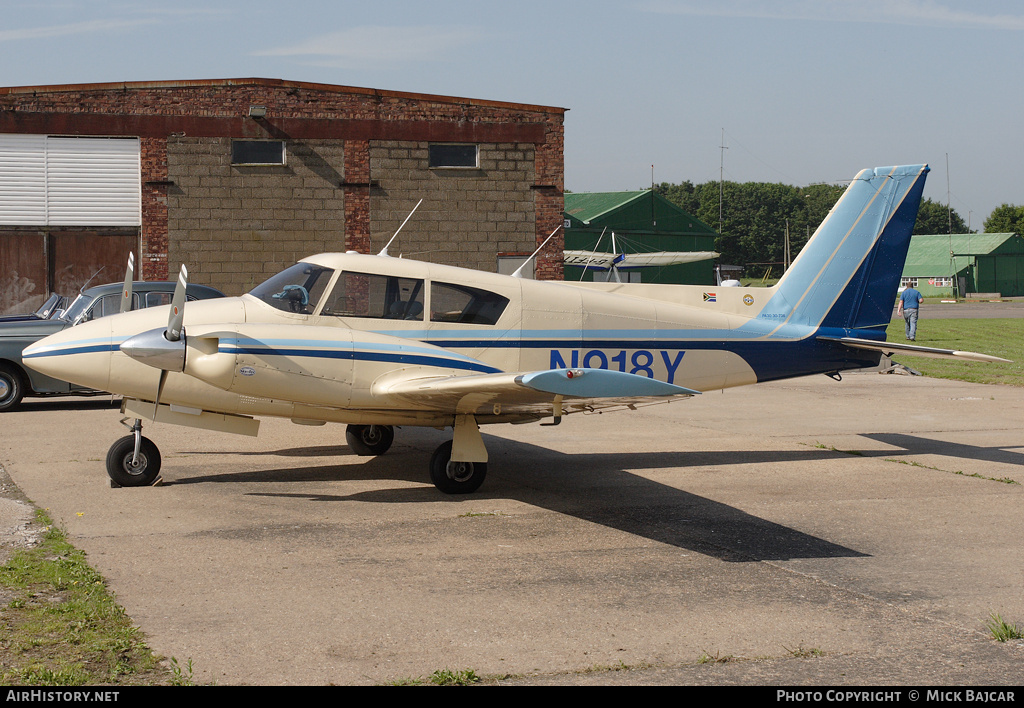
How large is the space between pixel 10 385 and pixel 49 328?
1.03 meters

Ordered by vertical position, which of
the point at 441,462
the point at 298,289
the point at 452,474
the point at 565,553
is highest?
the point at 298,289

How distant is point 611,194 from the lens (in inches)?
2667

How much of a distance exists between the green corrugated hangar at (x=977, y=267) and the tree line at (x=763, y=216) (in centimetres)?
1584

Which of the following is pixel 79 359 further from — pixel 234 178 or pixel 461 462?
pixel 234 178

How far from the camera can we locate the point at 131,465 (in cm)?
870

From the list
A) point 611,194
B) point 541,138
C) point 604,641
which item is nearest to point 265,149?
point 541,138

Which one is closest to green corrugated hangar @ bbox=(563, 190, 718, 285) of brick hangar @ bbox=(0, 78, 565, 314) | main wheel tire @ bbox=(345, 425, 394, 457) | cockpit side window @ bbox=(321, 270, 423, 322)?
brick hangar @ bbox=(0, 78, 565, 314)

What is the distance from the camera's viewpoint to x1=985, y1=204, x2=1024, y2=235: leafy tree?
11850cm

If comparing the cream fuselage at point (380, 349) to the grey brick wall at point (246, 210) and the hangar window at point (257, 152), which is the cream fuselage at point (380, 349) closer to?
the grey brick wall at point (246, 210)

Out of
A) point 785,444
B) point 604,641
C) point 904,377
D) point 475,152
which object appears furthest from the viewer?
point 475,152

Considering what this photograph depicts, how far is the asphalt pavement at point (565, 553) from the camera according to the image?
15.6ft

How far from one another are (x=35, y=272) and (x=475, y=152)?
11.5 meters

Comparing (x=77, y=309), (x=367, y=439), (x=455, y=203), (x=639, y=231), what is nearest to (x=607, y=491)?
(x=367, y=439)

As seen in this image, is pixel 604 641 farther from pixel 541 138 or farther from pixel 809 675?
pixel 541 138
